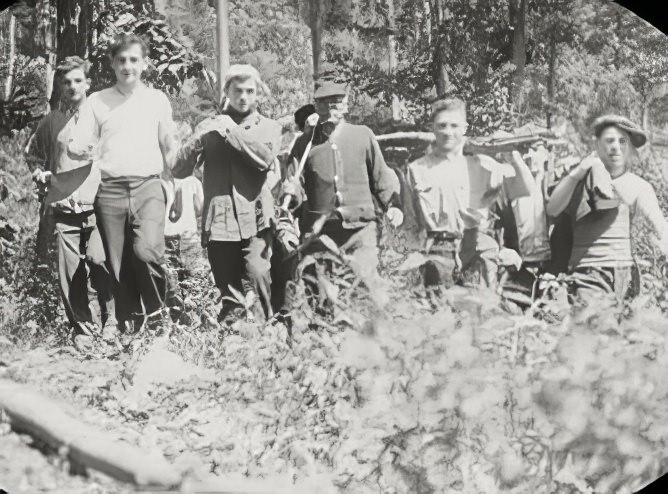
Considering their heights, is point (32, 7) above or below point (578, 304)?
above

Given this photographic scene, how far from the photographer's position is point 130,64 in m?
5.52

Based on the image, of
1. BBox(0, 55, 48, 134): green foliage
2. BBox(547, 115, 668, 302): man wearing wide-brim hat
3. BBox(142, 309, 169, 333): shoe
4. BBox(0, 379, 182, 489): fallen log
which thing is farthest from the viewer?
BBox(0, 55, 48, 134): green foliage

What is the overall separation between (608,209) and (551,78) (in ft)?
1.91

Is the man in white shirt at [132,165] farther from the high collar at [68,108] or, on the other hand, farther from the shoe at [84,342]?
the shoe at [84,342]

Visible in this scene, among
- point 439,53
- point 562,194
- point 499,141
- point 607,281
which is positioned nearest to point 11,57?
point 439,53

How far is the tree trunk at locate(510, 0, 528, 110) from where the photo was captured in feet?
17.7

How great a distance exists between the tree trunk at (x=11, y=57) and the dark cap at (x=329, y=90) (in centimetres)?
133

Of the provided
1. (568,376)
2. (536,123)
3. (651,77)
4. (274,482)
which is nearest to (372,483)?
(274,482)

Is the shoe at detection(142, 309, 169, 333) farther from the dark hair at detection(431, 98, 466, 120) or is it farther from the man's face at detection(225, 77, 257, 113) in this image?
the dark hair at detection(431, 98, 466, 120)

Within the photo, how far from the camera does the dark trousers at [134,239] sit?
18.0 ft

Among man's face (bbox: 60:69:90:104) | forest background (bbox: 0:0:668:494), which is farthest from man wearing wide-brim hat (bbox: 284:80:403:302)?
man's face (bbox: 60:69:90:104)

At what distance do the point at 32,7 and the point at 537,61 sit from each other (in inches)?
84.1

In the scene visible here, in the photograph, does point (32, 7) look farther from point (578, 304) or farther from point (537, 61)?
point (578, 304)

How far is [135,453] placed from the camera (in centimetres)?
527
